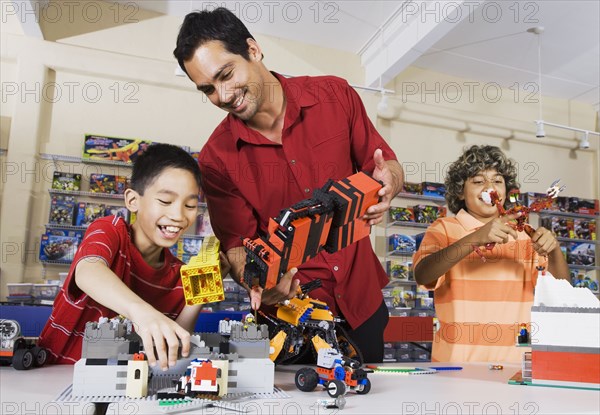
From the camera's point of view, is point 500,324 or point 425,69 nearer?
point 500,324

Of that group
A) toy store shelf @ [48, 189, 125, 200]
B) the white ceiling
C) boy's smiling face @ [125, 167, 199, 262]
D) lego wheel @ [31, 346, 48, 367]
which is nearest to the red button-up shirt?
boy's smiling face @ [125, 167, 199, 262]

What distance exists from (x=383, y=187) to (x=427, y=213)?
3862mm

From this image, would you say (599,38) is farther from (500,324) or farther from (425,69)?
(500,324)

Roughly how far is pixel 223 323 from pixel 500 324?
3.53 ft

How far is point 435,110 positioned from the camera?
521 cm

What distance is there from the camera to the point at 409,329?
3840 mm

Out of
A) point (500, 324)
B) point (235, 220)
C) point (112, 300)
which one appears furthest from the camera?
point (500, 324)

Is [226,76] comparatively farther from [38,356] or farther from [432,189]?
[432,189]

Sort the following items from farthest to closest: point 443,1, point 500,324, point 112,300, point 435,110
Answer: point 435,110, point 443,1, point 500,324, point 112,300

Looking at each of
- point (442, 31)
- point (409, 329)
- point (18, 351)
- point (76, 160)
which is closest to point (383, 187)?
point (18, 351)

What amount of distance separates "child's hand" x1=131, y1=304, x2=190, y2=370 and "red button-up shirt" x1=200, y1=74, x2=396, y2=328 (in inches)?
21.7

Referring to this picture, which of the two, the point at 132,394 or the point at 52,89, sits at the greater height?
the point at 52,89

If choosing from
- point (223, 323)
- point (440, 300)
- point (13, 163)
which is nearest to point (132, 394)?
point (223, 323)

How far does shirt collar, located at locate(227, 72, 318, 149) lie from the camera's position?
136 centimetres
